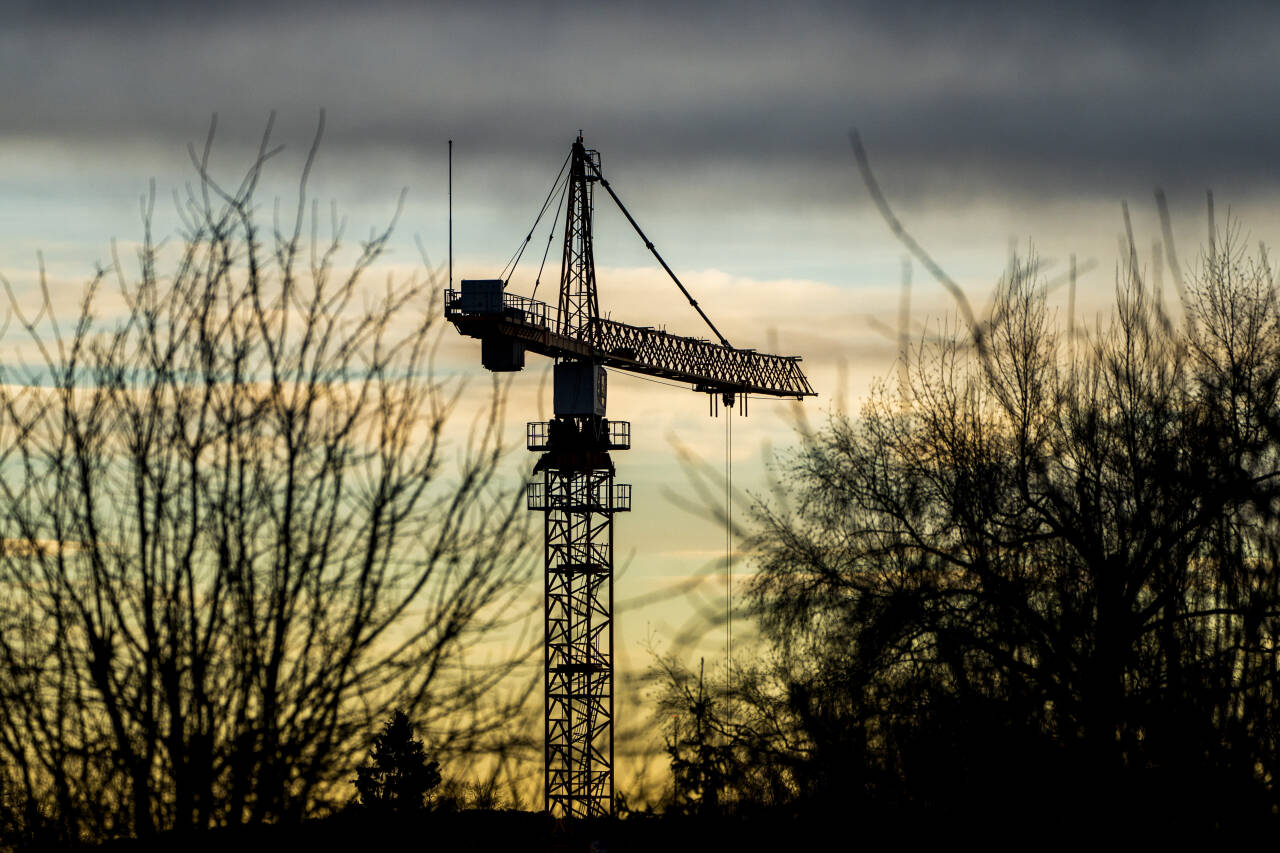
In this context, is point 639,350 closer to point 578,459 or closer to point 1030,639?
point 578,459

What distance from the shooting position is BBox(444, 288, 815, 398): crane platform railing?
38062 mm

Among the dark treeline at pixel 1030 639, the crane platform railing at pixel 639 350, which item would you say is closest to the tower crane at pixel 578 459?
the crane platform railing at pixel 639 350

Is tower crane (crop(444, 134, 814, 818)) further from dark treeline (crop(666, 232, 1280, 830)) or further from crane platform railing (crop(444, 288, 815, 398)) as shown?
dark treeline (crop(666, 232, 1280, 830))

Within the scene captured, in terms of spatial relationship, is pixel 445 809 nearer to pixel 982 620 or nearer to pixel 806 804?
pixel 806 804

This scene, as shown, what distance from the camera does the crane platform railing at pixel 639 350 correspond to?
38.1 m

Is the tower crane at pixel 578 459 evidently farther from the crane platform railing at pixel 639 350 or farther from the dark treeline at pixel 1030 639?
the dark treeline at pixel 1030 639

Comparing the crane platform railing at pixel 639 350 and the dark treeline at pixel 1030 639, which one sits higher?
the crane platform railing at pixel 639 350

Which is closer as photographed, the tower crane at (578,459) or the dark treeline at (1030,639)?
the dark treeline at (1030,639)

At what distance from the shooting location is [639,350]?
5009cm

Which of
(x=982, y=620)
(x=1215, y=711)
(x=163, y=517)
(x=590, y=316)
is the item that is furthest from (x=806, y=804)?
(x=590, y=316)

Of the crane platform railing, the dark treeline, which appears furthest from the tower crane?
the dark treeline

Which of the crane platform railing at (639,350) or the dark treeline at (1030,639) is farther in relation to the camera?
the crane platform railing at (639,350)

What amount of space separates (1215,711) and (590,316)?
1514 inches

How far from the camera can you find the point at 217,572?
918 centimetres
